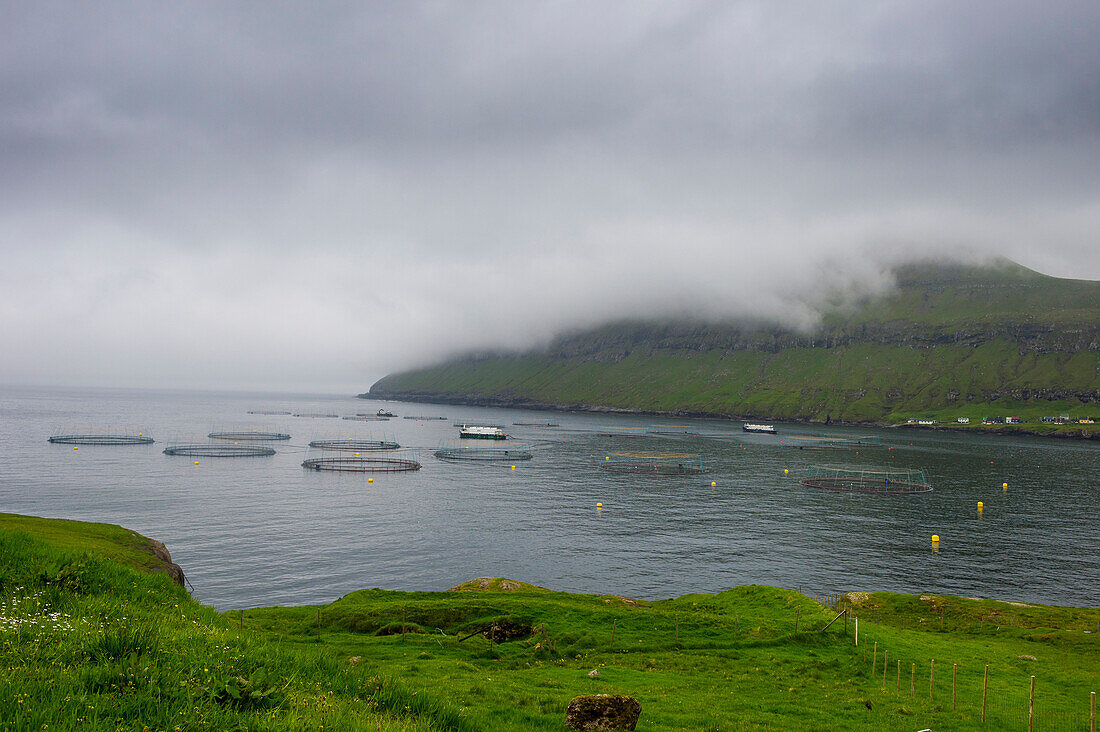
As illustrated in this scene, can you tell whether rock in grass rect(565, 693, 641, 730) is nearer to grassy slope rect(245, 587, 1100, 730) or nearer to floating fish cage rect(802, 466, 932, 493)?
grassy slope rect(245, 587, 1100, 730)

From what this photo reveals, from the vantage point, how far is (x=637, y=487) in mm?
155250

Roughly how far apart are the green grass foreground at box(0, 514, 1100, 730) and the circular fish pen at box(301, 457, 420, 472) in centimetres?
10513

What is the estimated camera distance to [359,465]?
600ft

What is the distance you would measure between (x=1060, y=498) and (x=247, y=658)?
611 feet

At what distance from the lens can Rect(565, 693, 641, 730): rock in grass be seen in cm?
2189

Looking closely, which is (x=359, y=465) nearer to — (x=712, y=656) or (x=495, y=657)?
(x=495, y=657)

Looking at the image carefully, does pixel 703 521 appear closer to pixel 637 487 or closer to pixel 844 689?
pixel 637 487

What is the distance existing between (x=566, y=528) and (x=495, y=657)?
7203 centimetres

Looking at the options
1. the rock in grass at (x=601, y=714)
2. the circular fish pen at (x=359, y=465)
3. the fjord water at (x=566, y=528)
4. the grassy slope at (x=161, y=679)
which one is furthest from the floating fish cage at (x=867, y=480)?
the grassy slope at (x=161, y=679)

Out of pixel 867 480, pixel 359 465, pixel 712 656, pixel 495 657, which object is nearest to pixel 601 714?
pixel 495 657

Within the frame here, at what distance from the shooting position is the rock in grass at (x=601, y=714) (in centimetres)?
2189

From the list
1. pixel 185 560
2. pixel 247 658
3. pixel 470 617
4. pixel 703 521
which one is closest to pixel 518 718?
pixel 247 658

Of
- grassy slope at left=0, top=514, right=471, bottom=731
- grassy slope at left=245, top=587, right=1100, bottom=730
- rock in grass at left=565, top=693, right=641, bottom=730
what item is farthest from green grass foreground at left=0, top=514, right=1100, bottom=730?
rock in grass at left=565, top=693, right=641, bottom=730

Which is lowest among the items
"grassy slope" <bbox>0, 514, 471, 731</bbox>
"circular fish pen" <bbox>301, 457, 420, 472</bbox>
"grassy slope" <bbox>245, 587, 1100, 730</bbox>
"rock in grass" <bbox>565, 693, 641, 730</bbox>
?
"circular fish pen" <bbox>301, 457, 420, 472</bbox>
